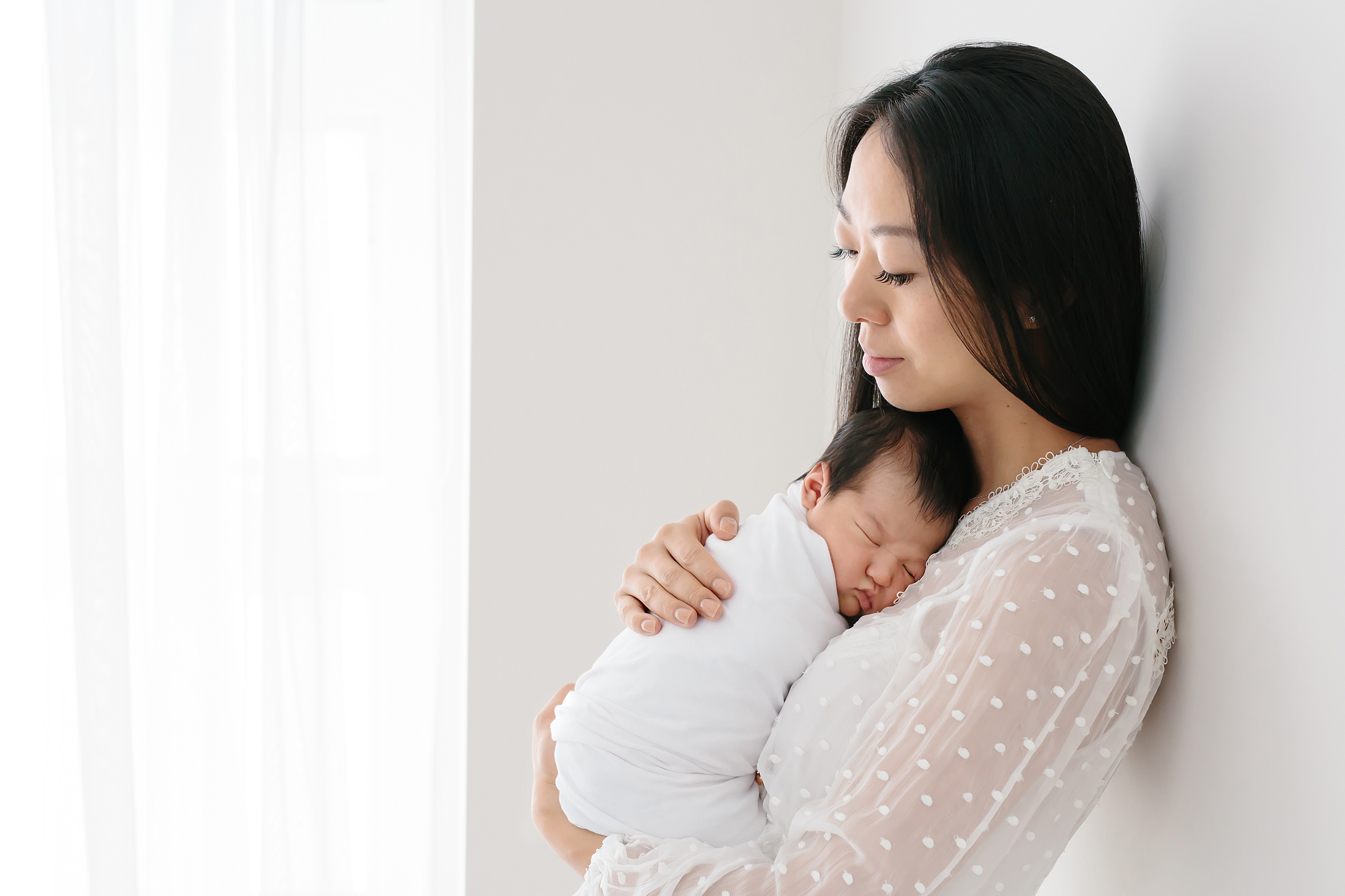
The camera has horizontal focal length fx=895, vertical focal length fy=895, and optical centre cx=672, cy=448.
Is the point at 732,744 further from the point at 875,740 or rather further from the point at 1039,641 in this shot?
the point at 1039,641

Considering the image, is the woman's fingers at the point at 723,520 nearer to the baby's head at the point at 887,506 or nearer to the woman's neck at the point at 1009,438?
the baby's head at the point at 887,506

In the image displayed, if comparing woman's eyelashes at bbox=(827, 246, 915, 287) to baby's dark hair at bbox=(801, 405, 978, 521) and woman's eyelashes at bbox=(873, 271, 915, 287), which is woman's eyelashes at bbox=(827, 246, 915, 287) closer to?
woman's eyelashes at bbox=(873, 271, 915, 287)

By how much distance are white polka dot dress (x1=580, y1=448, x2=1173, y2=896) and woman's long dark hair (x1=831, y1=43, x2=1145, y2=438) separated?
4.7 inches

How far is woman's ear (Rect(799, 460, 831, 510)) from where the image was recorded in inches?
45.4

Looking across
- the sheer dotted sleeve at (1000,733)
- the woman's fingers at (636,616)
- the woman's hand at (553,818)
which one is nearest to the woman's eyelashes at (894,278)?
the sheer dotted sleeve at (1000,733)

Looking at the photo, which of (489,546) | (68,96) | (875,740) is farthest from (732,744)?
(68,96)

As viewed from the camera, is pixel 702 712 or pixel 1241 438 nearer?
pixel 1241 438

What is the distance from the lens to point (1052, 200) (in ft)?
2.97

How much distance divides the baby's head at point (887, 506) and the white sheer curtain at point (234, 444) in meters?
1.32

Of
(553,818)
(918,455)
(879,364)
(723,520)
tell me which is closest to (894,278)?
(879,364)

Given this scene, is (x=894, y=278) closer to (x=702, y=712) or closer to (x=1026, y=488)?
(x=1026, y=488)

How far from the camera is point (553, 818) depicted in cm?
113

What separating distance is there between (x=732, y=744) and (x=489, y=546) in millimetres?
1266

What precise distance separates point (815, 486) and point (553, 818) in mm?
536
